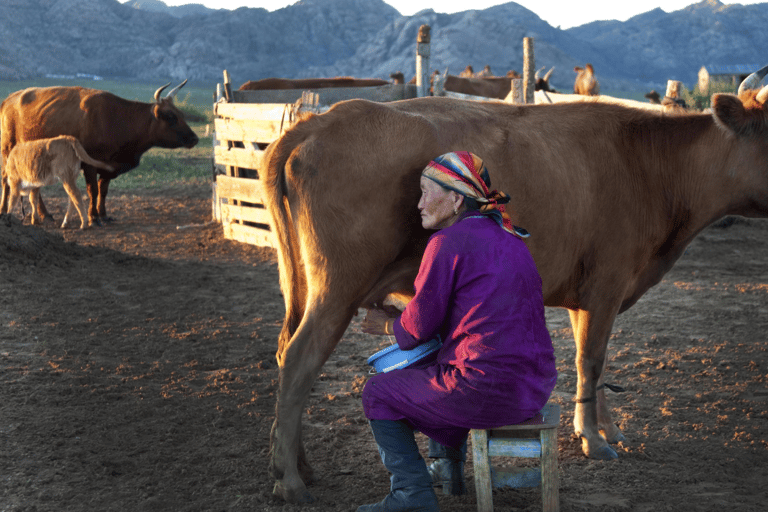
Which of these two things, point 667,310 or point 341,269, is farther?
point 667,310

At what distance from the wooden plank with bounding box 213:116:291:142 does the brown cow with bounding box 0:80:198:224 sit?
1.87 meters

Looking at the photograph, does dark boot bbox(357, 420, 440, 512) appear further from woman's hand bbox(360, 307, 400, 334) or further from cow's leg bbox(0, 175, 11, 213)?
cow's leg bbox(0, 175, 11, 213)

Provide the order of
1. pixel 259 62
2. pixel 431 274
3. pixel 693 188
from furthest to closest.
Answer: pixel 259 62 < pixel 693 188 < pixel 431 274

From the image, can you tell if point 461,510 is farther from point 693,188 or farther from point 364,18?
point 364,18

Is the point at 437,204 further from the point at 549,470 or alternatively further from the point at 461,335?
the point at 549,470

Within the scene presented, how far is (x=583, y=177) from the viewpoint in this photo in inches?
157

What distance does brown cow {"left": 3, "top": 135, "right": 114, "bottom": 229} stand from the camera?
1088 centimetres

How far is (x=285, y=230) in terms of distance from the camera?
141 inches

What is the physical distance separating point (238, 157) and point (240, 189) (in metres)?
0.53

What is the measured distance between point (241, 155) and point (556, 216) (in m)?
7.30

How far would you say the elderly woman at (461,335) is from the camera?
2838 mm

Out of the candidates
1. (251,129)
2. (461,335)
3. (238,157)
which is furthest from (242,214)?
(461,335)

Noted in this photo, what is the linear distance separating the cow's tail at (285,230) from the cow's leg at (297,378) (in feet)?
0.78

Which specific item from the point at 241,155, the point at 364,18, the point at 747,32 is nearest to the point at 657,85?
the point at 747,32
